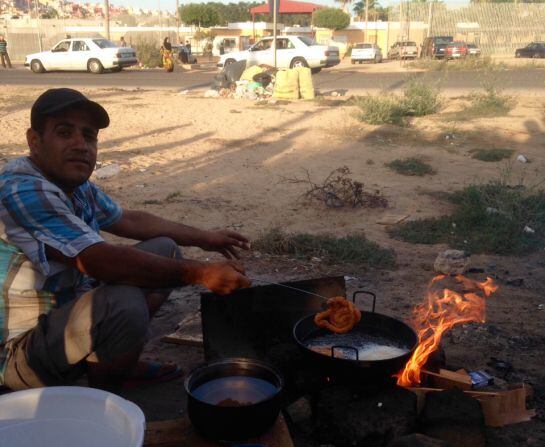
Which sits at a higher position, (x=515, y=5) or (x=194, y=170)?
(x=515, y=5)

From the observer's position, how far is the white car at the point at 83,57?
2647 centimetres

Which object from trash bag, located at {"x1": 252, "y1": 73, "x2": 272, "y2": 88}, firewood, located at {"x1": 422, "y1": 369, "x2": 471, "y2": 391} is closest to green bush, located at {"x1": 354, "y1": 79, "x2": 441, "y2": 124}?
trash bag, located at {"x1": 252, "y1": 73, "x2": 272, "y2": 88}

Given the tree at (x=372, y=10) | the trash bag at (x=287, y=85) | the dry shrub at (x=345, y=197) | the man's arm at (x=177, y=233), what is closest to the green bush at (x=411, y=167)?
the dry shrub at (x=345, y=197)

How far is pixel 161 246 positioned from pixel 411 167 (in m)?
5.81

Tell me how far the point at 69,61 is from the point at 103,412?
89.3 feet

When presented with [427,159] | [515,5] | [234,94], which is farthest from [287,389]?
[515,5]

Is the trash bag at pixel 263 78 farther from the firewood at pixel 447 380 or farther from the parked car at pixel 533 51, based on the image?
the parked car at pixel 533 51

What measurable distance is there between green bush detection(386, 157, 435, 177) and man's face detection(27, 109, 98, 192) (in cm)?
622

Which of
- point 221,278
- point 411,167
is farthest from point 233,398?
point 411,167

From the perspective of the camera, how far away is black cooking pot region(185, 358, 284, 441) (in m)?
2.37

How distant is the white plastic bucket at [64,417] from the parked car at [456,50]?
31.6 m

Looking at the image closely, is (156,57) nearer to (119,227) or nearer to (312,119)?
(312,119)

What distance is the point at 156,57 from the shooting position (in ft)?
107

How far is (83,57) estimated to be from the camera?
86.9 ft
